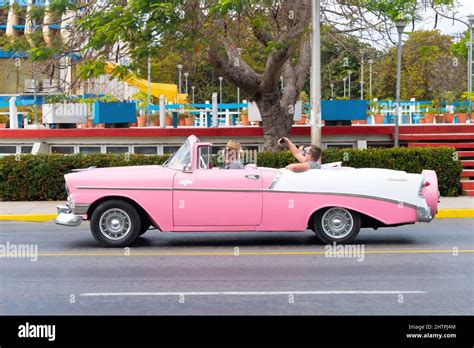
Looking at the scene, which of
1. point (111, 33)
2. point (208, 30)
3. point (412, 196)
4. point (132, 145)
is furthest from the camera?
point (132, 145)

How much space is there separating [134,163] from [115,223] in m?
7.48

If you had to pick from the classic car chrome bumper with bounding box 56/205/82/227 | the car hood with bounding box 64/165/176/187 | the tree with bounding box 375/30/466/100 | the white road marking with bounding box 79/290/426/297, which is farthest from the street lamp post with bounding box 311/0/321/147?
the tree with bounding box 375/30/466/100

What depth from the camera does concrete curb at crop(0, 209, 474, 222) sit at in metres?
17.0

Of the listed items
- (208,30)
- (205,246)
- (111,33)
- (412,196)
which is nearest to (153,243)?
(205,246)

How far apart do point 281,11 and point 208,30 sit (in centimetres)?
196

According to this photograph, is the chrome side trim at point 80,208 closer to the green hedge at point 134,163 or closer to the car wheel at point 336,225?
the car wheel at point 336,225

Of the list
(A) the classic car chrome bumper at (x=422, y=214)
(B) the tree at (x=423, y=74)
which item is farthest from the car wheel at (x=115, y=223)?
(B) the tree at (x=423, y=74)

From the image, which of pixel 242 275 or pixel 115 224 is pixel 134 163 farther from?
pixel 242 275

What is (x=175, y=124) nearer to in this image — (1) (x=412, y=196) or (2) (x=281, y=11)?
(2) (x=281, y=11)

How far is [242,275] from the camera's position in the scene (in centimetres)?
1016

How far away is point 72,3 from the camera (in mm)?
19234

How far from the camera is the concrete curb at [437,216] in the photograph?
16969 mm

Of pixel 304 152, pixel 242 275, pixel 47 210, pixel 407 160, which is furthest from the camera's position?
pixel 407 160

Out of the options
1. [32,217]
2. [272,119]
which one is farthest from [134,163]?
[272,119]
